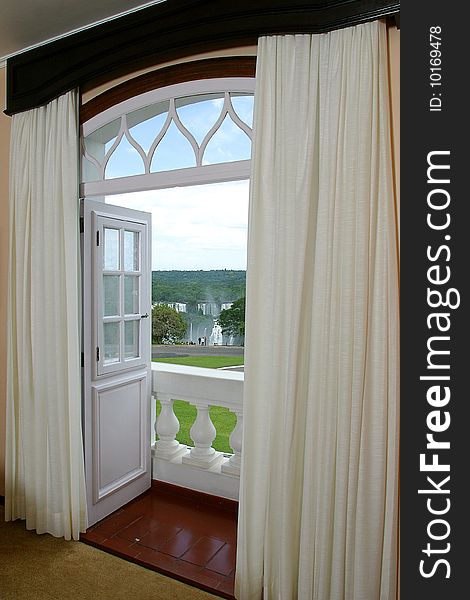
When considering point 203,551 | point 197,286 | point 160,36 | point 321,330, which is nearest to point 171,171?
point 160,36

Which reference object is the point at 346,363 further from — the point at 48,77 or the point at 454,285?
the point at 48,77

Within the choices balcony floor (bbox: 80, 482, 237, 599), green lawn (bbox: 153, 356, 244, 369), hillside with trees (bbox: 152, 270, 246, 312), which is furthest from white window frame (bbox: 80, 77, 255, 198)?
green lawn (bbox: 153, 356, 244, 369)

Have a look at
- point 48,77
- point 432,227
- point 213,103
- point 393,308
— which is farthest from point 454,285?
point 48,77

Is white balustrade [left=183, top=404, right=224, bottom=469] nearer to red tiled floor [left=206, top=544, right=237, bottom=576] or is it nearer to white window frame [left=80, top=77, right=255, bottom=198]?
red tiled floor [left=206, top=544, right=237, bottom=576]

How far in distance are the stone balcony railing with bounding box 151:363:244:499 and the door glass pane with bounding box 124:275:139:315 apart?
53 cm

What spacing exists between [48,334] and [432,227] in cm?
224

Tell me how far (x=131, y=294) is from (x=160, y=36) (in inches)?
64.2

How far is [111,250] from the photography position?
3.28 m

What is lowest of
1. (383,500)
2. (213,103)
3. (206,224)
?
(383,500)

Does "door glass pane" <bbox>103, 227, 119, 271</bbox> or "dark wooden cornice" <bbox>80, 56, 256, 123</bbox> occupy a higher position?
"dark wooden cornice" <bbox>80, 56, 256, 123</bbox>

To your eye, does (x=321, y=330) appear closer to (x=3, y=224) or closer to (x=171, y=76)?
(x=171, y=76)

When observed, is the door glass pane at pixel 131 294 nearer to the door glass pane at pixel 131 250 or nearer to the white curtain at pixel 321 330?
the door glass pane at pixel 131 250

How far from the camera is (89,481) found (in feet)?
10.1

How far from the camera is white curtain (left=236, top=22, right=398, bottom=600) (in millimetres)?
2018
